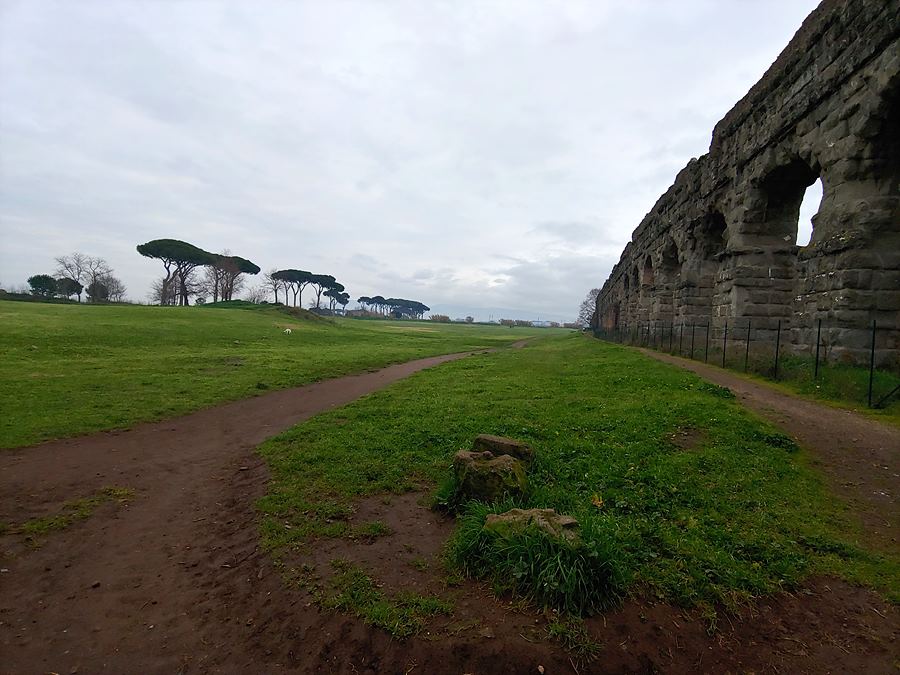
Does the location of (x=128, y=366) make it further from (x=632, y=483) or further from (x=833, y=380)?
(x=833, y=380)

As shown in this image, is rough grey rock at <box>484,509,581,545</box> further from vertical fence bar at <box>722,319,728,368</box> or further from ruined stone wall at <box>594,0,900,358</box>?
vertical fence bar at <box>722,319,728,368</box>

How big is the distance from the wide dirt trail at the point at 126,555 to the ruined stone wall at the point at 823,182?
35.9 ft

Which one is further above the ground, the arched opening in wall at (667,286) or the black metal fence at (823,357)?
the arched opening in wall at (667,286)

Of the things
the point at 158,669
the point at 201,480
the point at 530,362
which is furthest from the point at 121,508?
the point at 530,362

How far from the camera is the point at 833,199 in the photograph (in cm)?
900

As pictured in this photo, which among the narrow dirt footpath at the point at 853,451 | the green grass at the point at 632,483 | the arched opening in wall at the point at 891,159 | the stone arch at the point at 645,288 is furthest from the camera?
the stone arch at the point at 645,288

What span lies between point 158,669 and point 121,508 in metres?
3.14

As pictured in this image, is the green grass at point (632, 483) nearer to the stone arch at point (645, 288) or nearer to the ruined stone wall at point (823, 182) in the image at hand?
the ruined stone wall at point (823, 182)

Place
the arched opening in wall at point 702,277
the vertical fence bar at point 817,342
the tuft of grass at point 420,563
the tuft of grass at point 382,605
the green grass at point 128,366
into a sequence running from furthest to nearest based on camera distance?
the arched opening in wall at point 702,277 → the green grass at point 128,366 → the vertical fence bar at point 817,342 → the tuft of grass at point 420,563 → the tuft of grass at point 382,605

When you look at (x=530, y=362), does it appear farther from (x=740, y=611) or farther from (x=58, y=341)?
(x=58, y=341)

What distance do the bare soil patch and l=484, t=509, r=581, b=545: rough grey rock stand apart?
513 millimetres

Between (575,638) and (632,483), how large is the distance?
2491 mm

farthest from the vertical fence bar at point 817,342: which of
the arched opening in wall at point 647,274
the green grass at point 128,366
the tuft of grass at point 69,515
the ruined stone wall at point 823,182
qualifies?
the arched opening in wall at point 647,274

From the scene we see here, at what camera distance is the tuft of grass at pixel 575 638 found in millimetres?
2854
